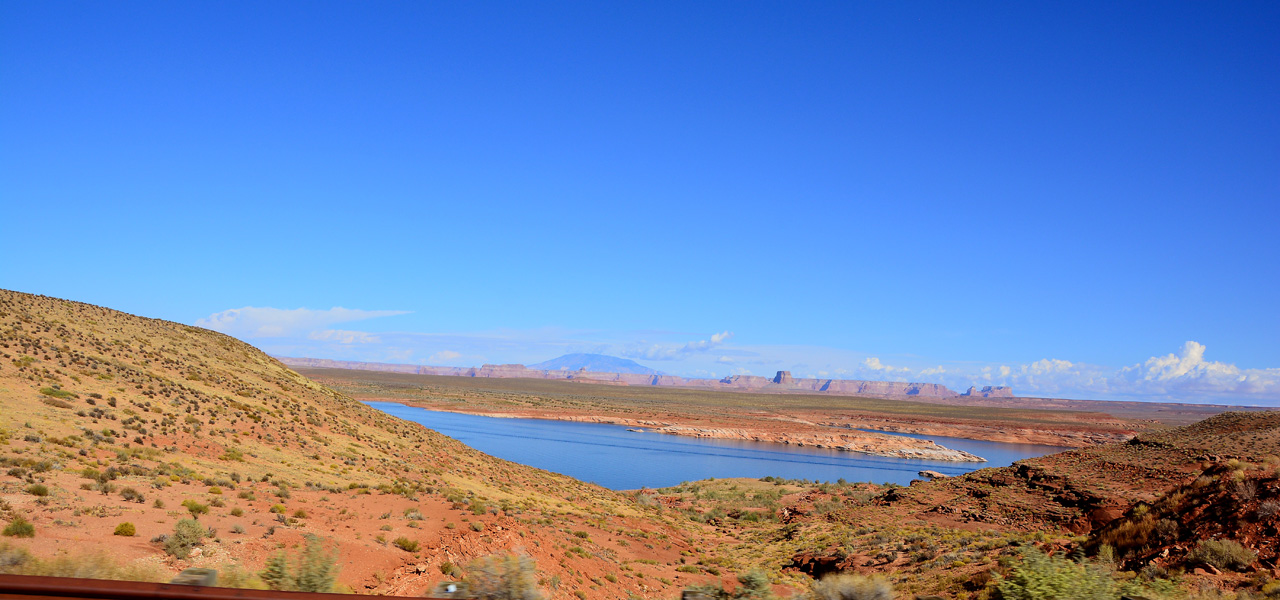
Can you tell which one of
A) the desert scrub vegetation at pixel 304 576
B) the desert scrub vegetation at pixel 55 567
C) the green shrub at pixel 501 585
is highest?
the desert scrub vegetation at pixel 55 567

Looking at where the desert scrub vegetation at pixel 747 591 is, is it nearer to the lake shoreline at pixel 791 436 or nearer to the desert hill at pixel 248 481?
the desert hill at pixel 248 481

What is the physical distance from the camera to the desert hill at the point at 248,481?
37.6ft

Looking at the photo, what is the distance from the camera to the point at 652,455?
6197 centimetres

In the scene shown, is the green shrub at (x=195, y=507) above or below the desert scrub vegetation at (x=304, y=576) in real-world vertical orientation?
below

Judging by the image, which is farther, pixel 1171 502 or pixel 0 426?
pixel 0 426

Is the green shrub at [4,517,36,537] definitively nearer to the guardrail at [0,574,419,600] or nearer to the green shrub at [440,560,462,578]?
the green shrub at [440,560,462,578]

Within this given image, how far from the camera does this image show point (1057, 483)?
1087 inches

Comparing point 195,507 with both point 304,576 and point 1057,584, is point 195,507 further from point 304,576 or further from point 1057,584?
point 1057,584

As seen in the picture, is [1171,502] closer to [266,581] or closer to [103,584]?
[266,581]

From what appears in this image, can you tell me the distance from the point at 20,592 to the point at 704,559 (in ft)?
60.6

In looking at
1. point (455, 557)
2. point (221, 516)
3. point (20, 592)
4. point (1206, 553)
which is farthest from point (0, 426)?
point (1206, 553)

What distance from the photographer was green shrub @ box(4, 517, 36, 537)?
30.8ft

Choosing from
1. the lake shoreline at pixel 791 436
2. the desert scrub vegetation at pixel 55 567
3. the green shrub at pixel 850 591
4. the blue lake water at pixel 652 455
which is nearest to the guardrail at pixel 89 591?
the desert scrub vegetation at pixel 55 567

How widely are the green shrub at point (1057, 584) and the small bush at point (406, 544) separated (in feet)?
33.4
